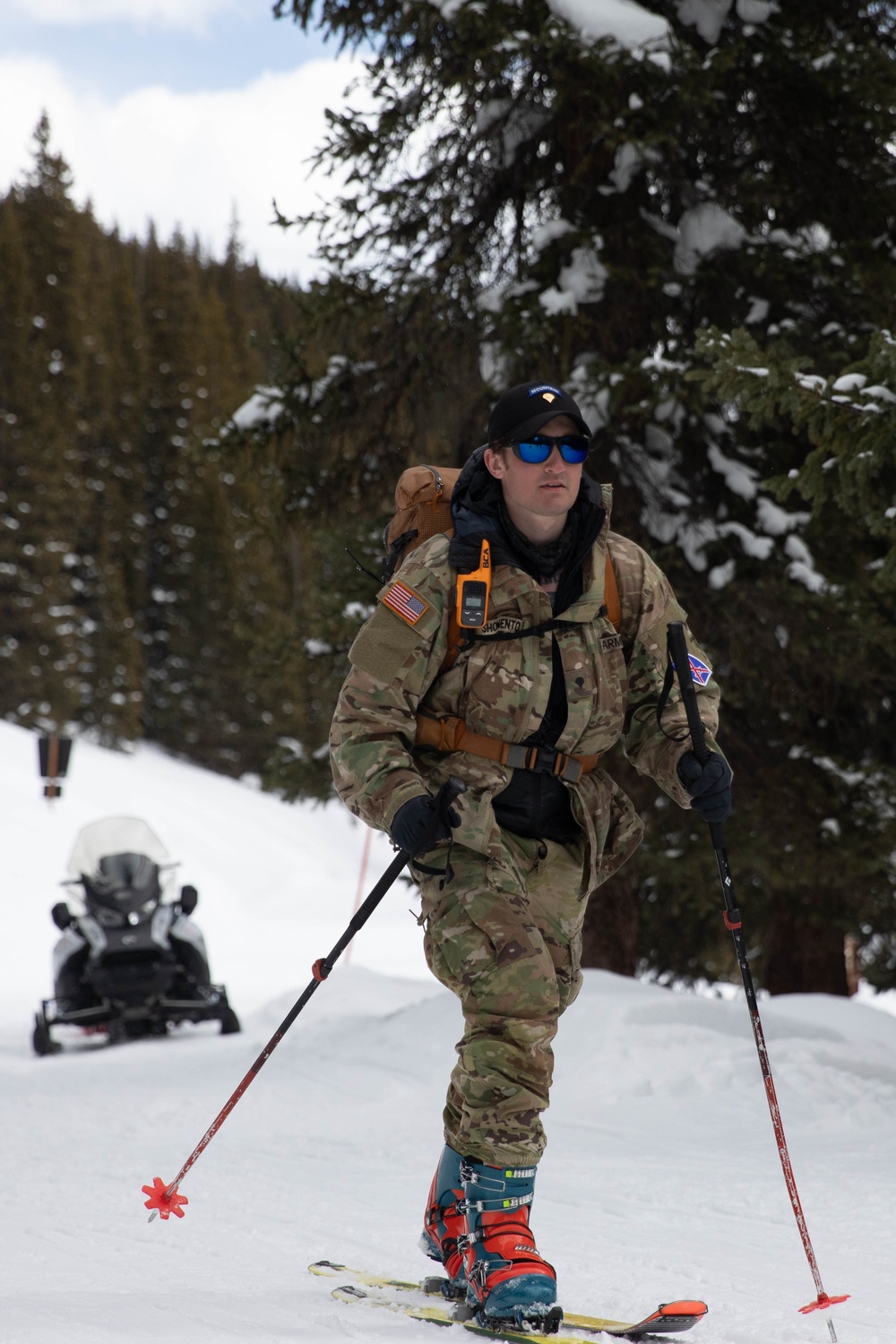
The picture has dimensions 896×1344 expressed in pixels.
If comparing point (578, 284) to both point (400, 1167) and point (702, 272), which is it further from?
point (400, 1167)

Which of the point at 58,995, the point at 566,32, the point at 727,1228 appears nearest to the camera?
the point at 727,1228

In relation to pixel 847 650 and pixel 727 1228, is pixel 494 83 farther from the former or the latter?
pixel 727 1228

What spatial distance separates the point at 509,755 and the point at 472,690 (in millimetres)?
191

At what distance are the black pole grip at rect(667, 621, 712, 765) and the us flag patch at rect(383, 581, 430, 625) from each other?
0.69m

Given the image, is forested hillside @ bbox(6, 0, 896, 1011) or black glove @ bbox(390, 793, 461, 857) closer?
black glove @ bbox(390, 793, 461, 857)

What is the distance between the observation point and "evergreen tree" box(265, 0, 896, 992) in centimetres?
805


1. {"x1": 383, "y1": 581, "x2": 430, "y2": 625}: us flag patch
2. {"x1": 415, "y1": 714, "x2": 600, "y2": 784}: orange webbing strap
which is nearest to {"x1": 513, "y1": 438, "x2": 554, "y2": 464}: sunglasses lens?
{"x1": 383, "y1": 581, "x2": 430, "y2": 625}: us flag patch

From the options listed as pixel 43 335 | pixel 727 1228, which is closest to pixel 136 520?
pixel 43 335

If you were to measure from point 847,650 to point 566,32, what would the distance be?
12.8 feet

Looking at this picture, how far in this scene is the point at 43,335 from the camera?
5334cm

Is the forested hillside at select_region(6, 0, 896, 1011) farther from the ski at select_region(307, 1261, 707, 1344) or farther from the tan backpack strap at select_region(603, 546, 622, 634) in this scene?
the ski at select_region(307, 1261, 707, 1344)

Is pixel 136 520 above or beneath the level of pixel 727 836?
above

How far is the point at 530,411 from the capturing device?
3.52m

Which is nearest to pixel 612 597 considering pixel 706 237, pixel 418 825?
pixel 418 825
